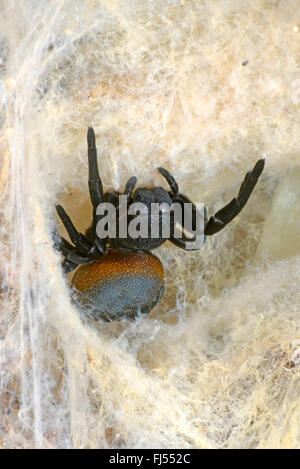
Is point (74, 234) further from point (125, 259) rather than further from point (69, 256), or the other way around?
point (125, 259)

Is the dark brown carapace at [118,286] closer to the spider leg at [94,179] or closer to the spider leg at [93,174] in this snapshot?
the spider leg at [94,179]

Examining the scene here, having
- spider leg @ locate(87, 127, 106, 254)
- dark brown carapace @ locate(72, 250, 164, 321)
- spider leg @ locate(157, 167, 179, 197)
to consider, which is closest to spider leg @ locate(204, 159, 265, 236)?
spider leg @ locate(157, 167, 179, 197)

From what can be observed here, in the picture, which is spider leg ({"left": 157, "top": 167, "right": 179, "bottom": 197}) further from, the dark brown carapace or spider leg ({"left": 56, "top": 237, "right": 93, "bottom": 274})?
spider leg ({"left": 56, "top": 237, "right": 93, "bottom": 274})

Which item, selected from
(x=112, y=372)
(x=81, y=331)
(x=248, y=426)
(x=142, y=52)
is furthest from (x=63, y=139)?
Answer: (x=248, y=426)

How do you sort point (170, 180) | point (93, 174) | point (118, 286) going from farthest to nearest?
point (118, 286) < point (170, 180) < point (93, 174)

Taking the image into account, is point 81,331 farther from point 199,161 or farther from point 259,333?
point 199,161

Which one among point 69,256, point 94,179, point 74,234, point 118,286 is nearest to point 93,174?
point 94,179

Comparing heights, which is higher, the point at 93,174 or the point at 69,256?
the point at 93,174
